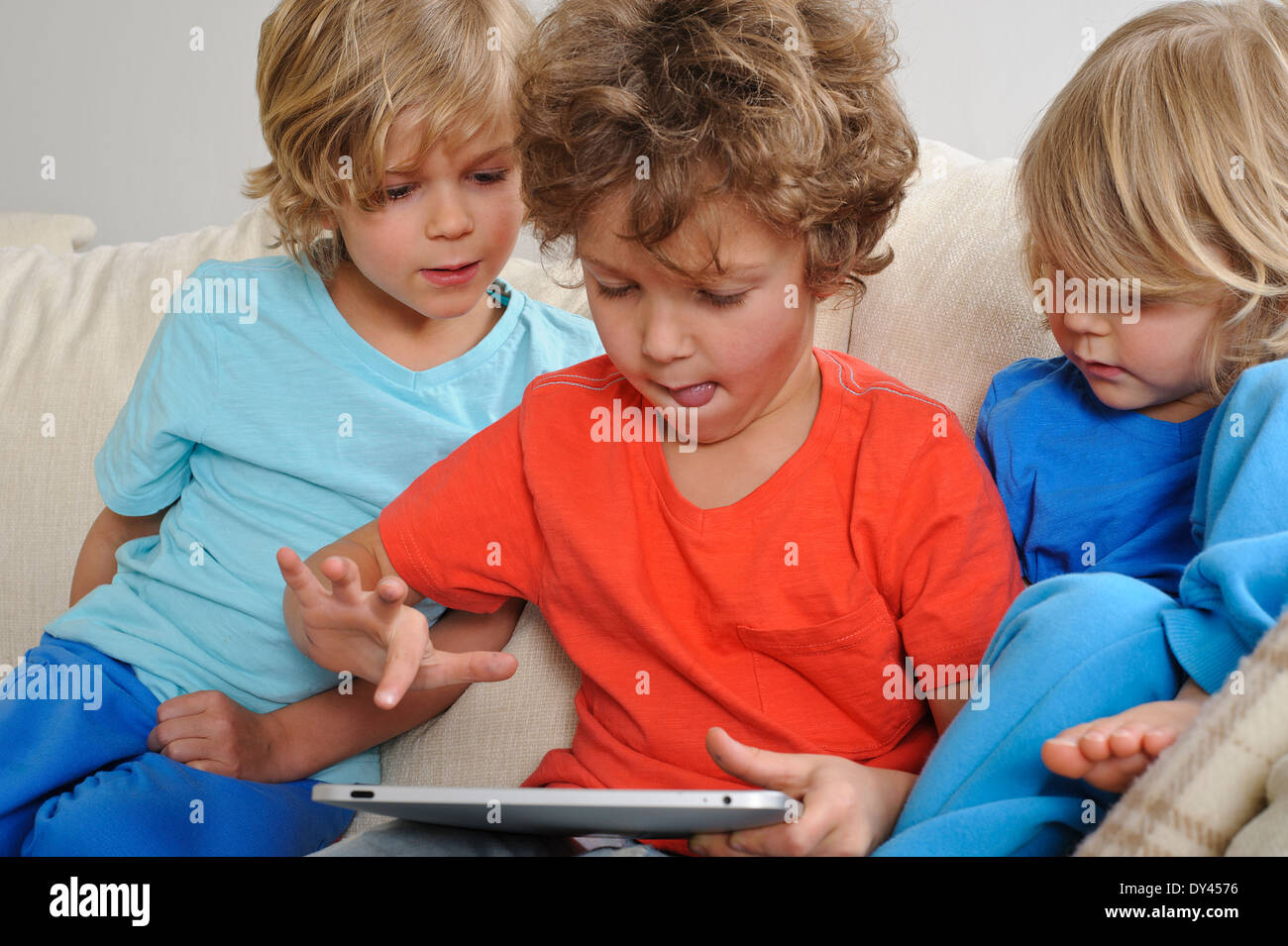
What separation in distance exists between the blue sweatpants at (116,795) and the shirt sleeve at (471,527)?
280 millimetres

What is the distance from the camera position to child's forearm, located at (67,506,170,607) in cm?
141

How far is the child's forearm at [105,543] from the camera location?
1.41m

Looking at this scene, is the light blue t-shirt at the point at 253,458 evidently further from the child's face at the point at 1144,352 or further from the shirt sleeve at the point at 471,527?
the child's face at the point at 1144,352

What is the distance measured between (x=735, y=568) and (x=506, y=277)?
786 mm

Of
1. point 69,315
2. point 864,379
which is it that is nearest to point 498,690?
point 864,379

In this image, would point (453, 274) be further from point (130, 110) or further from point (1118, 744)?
point (130, 110)

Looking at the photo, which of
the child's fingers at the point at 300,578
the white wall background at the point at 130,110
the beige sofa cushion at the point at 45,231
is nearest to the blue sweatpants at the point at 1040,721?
the child's fingers at the point at 300,578

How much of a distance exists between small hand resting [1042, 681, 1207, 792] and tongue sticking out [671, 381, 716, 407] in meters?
0.38

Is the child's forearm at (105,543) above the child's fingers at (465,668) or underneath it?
above

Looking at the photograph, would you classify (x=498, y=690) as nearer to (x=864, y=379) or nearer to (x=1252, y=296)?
(x=864, y=379)

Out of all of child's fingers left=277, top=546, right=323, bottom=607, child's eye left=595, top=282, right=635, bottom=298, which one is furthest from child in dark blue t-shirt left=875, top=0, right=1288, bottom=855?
child's fingers left=277, top=546, right=323, bottom=607

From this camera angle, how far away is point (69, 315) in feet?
5.55

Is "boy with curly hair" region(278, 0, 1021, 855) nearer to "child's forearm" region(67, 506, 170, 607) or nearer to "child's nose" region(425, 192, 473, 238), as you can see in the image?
"child's nose" region(425, 192, 473, 238)
